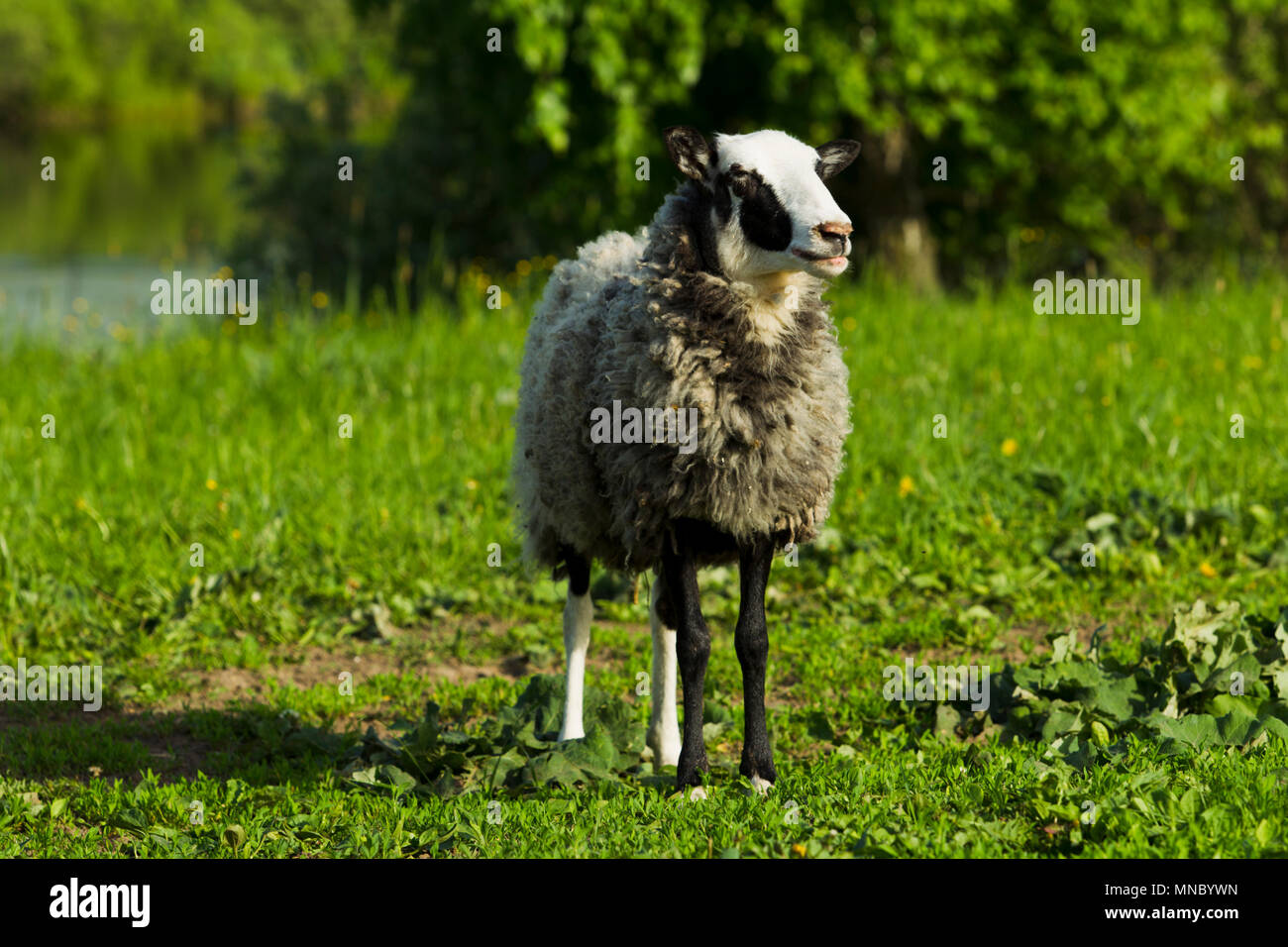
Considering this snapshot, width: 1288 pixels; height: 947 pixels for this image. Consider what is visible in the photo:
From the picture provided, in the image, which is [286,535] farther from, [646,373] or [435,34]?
[435,34]

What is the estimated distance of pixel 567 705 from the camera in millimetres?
5297

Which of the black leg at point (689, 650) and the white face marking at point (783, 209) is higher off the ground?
the white face marking at point (783, 209)

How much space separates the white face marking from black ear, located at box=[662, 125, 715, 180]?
0.14 ft

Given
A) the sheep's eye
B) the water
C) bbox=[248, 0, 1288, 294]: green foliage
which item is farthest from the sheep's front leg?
the water

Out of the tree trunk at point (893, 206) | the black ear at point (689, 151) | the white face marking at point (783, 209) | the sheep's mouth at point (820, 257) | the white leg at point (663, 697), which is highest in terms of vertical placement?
the tree trunk at point (893, 206)

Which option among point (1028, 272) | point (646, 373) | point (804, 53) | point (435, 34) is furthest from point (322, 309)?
point (646, 373)

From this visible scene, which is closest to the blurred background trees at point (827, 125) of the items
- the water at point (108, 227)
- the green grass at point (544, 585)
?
the water at point (108, 227)

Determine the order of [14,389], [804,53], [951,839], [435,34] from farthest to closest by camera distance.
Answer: [435,34] < [804,53] < [14,389] < [951,839]

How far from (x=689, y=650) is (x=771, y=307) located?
1197 millimetres

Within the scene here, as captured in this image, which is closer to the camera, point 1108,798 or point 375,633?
point 1108,798

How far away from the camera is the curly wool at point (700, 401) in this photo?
15.1ft

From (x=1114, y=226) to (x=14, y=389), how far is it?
11941 millimetres

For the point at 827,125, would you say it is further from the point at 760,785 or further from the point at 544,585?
the point at 760,785

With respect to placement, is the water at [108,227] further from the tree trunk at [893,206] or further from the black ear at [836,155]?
the black ear at [836,155]
